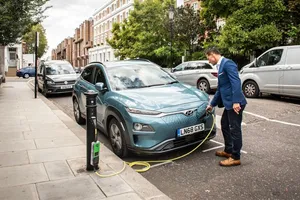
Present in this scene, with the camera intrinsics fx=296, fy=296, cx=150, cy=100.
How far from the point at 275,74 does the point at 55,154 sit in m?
8.14

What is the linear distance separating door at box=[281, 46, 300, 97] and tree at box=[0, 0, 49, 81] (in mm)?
10605

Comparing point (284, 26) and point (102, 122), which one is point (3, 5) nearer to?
point (102, 122)

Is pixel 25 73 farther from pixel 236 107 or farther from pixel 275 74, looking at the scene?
pixel 236 107

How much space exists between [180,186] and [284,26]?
1628cm

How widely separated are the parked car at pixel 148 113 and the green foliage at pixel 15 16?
8235 millimetres

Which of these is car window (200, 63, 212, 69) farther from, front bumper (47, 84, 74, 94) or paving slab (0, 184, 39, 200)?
paving slab (0, 184, 39, 200)

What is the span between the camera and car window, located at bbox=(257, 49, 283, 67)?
10.3 meters

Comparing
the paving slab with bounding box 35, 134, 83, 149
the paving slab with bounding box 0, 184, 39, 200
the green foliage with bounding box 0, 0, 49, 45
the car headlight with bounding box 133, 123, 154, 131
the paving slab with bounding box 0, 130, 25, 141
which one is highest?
the green foliage with bounding box 0, 0, 49, 45

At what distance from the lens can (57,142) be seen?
5773 millimetres

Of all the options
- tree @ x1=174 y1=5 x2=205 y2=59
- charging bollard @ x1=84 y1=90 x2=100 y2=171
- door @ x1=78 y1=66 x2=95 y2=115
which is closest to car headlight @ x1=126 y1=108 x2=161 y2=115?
charging bollard @ x1=84 y1=90 x2=100 y2=171

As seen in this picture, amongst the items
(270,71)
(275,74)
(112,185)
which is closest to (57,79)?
(270,71)

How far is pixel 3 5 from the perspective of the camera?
39.8ft

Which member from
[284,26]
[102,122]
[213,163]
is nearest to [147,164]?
[213,163]

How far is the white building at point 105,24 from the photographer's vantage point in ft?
180
